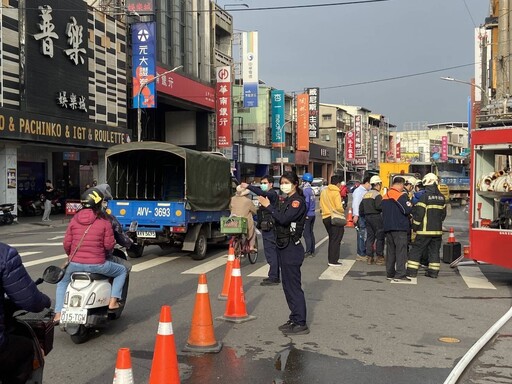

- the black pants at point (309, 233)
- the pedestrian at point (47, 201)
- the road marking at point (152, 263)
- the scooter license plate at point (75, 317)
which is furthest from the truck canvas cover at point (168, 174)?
the pedestrian at point (47, 201)

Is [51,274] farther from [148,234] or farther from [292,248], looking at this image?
[148,234]

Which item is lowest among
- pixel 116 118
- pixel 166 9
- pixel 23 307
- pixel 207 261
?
pixel 207 261

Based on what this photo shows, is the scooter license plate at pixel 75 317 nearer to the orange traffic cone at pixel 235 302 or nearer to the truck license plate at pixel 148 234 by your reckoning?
the orange traffic cone at pixel 235 302

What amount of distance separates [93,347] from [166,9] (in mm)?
32652

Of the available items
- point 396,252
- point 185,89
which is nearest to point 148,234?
point 396,252

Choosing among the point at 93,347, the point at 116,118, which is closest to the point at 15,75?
the point at 116,118

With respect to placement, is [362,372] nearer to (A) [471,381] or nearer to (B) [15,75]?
(A) [471,381]

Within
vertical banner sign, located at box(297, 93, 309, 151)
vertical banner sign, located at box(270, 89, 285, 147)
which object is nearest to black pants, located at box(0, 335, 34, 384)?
vertical banner sign, located at box(270, 89, 285, 147)

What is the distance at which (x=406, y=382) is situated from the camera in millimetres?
4867

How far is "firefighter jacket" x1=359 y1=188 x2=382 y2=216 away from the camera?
1177 centimetres

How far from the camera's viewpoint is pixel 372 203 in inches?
466

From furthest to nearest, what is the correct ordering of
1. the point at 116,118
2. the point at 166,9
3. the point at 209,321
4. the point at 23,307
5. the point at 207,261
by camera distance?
1. the point at 166,9
2. the point at 116,118
3. the point at 207,261
4. the point at 209,321
5. the point at 23,307

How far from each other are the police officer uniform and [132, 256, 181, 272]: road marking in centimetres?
543

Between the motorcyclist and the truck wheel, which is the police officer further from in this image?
the truck wheel
